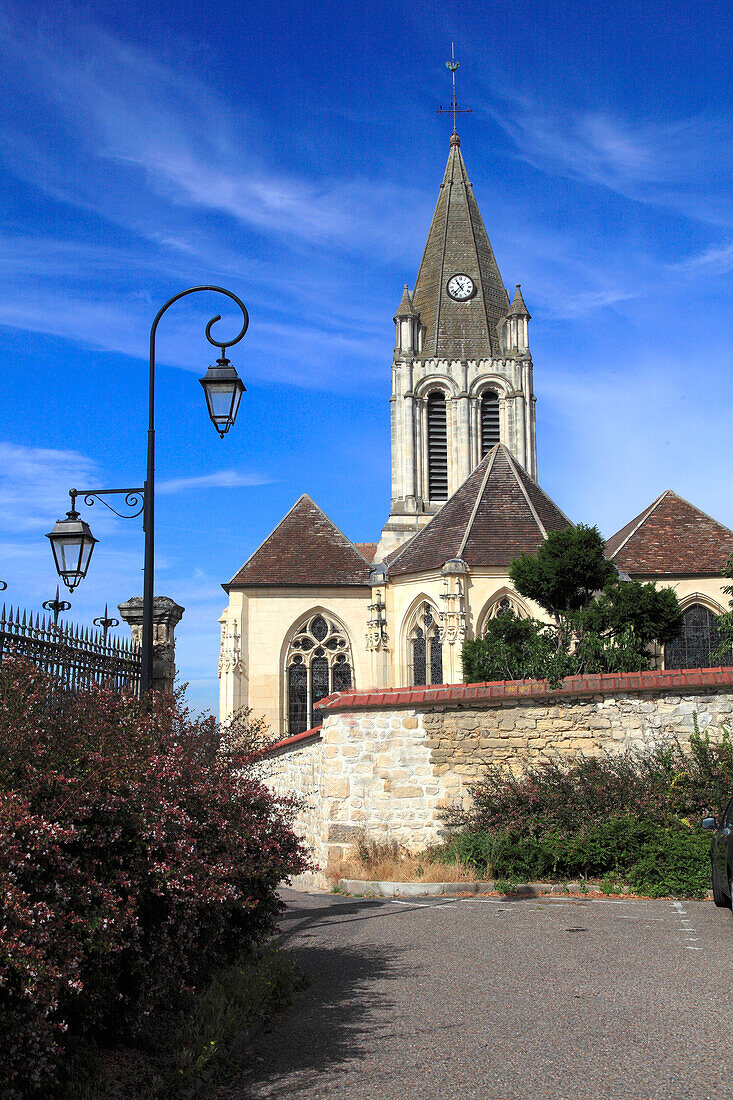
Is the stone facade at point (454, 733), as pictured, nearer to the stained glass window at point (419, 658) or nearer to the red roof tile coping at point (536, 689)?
the red roof tile coping at point (536, 689)

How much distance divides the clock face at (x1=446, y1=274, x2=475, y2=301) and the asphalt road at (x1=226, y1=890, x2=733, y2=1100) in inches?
1563

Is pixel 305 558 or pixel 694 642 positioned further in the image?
pixel 305 558

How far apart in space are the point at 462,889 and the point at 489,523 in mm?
16842

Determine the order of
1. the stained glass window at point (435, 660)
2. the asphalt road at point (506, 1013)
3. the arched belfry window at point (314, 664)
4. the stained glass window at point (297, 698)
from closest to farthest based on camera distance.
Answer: the asphalt road at point (506, 1013) → the stained glass window at point (435, 660) → the stained glass window at point (297, 698) → the arched belfry window at point (314, 664)

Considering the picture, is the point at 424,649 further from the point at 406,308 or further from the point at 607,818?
the point at 406,308

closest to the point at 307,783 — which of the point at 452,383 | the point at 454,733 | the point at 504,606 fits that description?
the point at 454,733

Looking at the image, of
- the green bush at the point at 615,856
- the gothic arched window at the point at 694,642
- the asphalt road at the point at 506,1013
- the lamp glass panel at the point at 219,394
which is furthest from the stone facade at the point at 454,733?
the gothic arched window at the point at 694,642

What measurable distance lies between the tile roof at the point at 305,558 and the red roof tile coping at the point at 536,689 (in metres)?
15.8

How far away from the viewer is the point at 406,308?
1783 inches

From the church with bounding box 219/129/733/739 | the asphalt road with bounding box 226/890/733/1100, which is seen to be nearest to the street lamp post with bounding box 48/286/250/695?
the asphalt road with bounding box 226/890/733/1100

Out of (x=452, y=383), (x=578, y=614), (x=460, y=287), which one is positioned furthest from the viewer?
(x=460, y=287)

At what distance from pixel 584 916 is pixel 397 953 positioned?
258cm

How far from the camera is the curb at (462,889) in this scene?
1117cm

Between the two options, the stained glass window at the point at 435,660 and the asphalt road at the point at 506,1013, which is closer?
the asphalt road at the point at 506,1013
